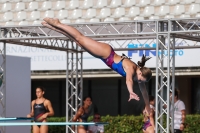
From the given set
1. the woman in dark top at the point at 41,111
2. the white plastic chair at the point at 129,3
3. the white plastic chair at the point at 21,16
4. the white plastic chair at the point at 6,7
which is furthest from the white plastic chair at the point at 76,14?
the woman in dark top at the point at 41,111

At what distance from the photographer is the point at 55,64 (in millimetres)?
20172

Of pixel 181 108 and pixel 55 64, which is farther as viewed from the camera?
pixel 55 64

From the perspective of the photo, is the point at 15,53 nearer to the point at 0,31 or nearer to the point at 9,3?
the point at 9,3

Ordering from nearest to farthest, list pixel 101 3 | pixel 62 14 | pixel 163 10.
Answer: pixel 163 10
pixel 101 3
pixel 62 14

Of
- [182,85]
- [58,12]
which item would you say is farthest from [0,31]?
[182,85]

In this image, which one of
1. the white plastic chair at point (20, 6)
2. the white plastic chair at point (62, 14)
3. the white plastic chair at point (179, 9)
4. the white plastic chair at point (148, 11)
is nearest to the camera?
the white plastic chair at point (179, 9)

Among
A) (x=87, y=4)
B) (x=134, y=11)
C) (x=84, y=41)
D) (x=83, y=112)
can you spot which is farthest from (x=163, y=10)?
(x=84, y=41)

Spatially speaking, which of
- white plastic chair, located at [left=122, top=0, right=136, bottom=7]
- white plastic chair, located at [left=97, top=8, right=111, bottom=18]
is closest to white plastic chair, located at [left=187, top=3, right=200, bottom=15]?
white plastic chair, located at [left=122, top=0, right=136, bottom=7]

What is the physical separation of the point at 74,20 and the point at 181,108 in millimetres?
3481

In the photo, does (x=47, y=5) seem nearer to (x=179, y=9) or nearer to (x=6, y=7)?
(x=6, y=7)

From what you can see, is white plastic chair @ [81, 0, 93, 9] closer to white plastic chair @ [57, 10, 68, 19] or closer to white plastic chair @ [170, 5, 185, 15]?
white plastic chair @ [57, 10, 68, 19]

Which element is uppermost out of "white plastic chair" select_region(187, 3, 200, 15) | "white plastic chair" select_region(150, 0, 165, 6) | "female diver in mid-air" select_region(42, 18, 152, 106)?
"white plastic chair" select_region(150, 0, 165, 6)

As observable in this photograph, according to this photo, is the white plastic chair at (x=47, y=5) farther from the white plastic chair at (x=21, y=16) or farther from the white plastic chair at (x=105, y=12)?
the white plastic chair at (x=105, y=12)

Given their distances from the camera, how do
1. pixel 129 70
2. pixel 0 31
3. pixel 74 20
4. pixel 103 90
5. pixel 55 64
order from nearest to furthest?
pixel 129 70 → pixel 0 31 → pixel 74 20 → pixel 55 64 → pixel 103 90
